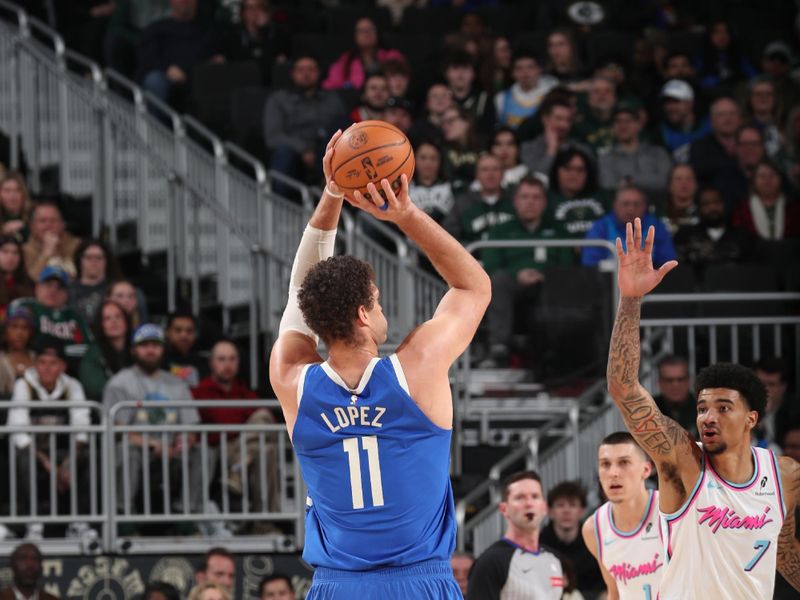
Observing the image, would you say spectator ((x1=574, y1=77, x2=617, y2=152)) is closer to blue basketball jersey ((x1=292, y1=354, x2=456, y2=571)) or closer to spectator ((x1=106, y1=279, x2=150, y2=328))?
spectator ((x1=106, y1=279, x2=150, y2=328))

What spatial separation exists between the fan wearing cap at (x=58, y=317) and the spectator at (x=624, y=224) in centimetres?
426

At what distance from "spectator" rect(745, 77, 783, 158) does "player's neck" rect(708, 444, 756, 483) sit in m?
10.1

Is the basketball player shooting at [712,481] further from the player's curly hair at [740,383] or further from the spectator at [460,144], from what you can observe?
the spectator at [460,144]

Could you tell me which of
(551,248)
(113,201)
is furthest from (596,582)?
(113,201)

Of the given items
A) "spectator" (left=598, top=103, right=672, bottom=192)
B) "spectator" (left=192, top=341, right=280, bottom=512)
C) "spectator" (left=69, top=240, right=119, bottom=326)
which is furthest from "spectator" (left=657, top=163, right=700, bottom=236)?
"spectator" (left=69, top=240, right=119, bottom=326)

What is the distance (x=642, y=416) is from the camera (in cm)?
708

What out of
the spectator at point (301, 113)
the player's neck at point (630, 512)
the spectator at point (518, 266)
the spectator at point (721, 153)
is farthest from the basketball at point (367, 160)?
the spectator at point (301, 113)

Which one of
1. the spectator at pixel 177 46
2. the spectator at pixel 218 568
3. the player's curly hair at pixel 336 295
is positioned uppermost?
the spectator at pixel 177 46

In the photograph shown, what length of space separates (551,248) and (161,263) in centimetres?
420

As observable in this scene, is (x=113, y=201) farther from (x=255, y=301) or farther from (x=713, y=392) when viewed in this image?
(x=713, y=392)

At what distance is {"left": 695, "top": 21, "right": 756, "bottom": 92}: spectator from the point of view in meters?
18.7

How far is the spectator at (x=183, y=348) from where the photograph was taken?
1369cm

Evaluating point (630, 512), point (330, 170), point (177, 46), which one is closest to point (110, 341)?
point (177, 46)

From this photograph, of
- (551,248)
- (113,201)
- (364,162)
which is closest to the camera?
(364,162)
